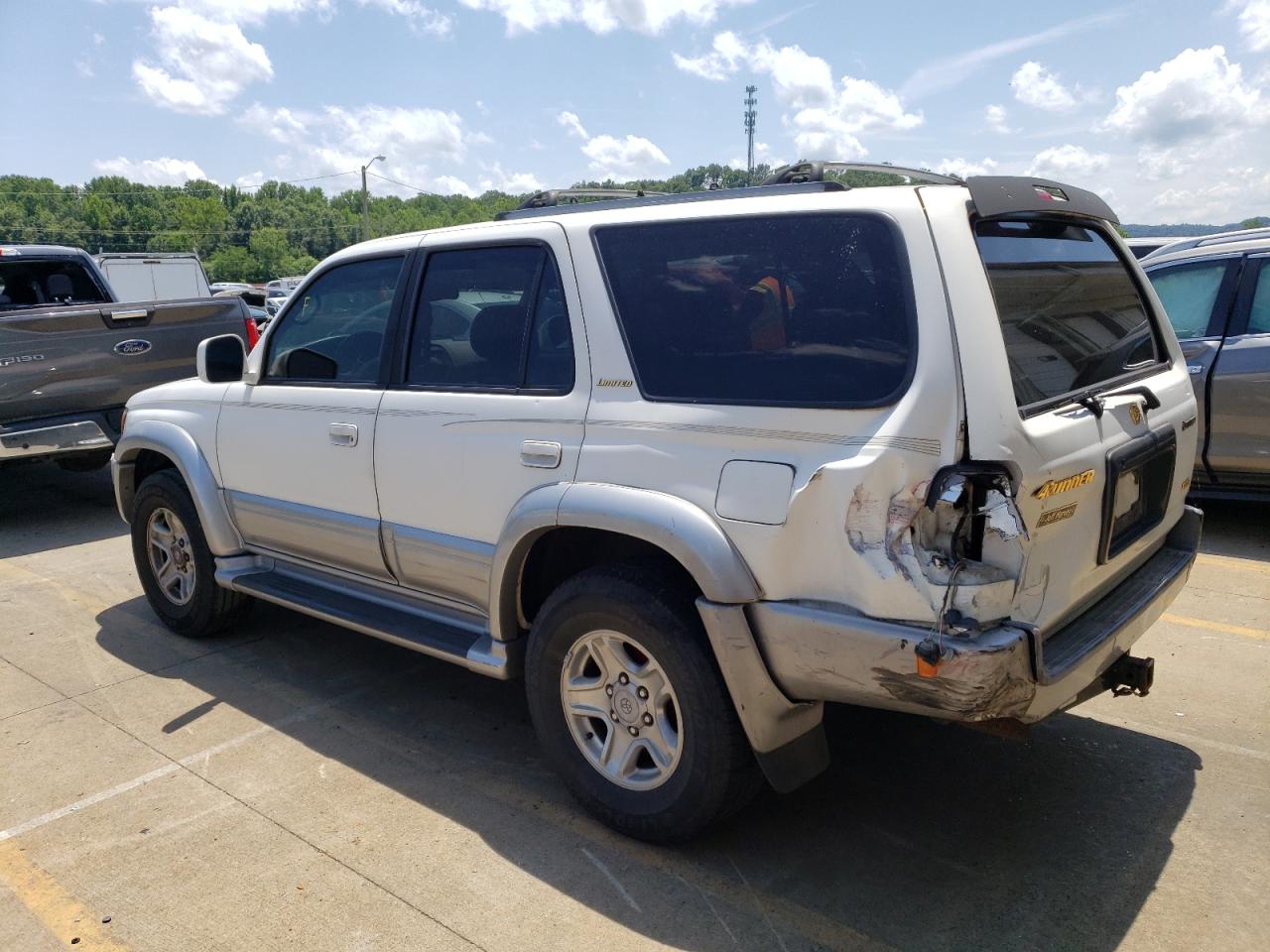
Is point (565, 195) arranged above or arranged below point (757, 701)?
above

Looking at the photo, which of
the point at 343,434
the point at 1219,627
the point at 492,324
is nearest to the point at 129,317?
the point at 343,434

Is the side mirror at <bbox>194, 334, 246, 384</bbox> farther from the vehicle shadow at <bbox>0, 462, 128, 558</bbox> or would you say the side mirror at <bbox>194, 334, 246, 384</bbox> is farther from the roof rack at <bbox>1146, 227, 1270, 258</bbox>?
the roof rack at <bbox>1146, 227, 1270, 258</bbox>

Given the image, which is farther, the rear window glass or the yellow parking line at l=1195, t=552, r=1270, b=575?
the yellow parking line at l=1195, t=552, r=1270, b=575

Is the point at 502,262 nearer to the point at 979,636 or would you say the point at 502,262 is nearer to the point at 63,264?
the point at 979,636

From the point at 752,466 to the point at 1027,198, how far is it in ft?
3.77

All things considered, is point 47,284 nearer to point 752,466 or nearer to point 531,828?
point 531,828

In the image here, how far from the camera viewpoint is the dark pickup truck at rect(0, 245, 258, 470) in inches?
279

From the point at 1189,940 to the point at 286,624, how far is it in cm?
436

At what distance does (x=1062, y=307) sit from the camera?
10.2 feet

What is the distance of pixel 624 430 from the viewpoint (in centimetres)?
311

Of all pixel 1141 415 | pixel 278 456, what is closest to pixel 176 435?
pixel 278 456

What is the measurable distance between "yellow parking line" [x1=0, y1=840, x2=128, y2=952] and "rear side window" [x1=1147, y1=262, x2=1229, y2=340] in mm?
6773

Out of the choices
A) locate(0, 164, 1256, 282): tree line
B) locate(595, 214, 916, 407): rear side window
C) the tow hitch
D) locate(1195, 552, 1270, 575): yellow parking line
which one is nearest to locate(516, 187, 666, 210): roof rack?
locate(595, 214, 916, 407): rear side window

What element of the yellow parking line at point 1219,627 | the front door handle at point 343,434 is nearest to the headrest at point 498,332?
the front door handle at point 343,434
